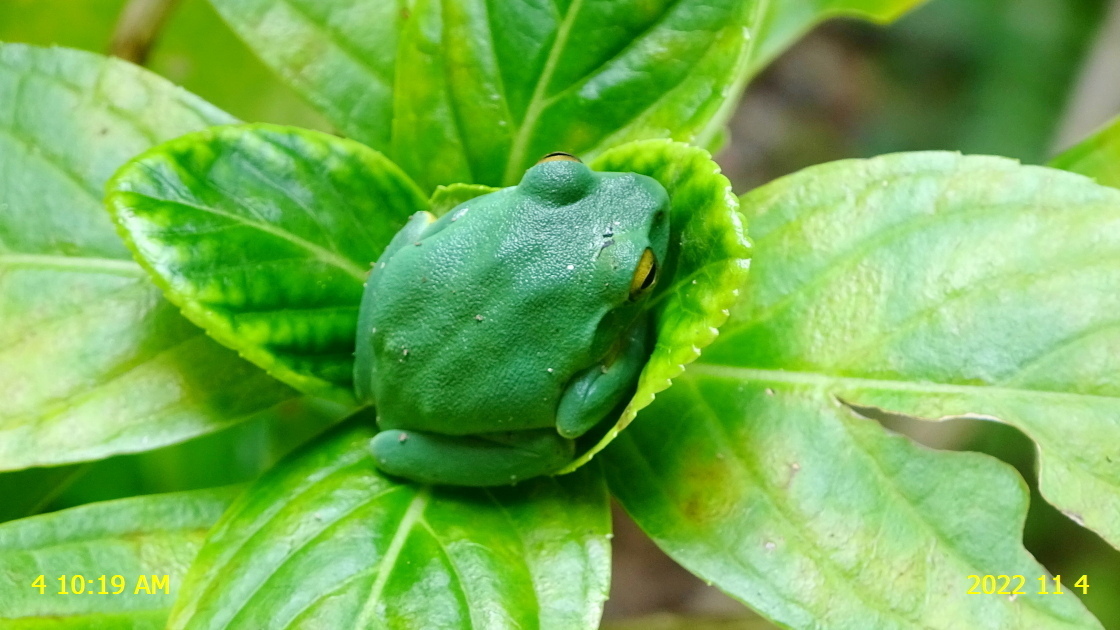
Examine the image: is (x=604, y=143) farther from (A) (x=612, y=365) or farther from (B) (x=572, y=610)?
(B) (x=572, y=610)

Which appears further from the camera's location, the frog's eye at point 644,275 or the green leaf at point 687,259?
the frog's eye at point 644,275

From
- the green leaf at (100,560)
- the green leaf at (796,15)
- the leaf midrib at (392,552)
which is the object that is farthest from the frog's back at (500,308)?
the green leaf at (796,15)

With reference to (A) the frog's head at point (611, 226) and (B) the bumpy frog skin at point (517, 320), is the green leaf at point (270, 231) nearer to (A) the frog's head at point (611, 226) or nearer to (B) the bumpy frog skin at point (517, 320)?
(B) the bumpy frog skin at point (517, 320)

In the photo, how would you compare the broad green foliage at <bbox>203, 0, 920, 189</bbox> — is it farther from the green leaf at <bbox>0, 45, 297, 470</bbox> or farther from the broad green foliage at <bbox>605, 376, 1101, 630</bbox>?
the broad green foliage at <bbox>605, 376, 1101, 630</bbox>

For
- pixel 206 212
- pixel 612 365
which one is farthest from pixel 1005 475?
pixel 206 212

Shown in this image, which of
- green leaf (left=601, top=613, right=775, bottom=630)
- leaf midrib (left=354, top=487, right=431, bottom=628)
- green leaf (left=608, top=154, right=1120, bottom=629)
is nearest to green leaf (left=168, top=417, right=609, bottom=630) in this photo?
leaf midrib (left=354, top=487, right=431, bottom=628)

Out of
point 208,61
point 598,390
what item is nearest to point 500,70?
point 598,390

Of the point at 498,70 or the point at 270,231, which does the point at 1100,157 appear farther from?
the point at 270,231
